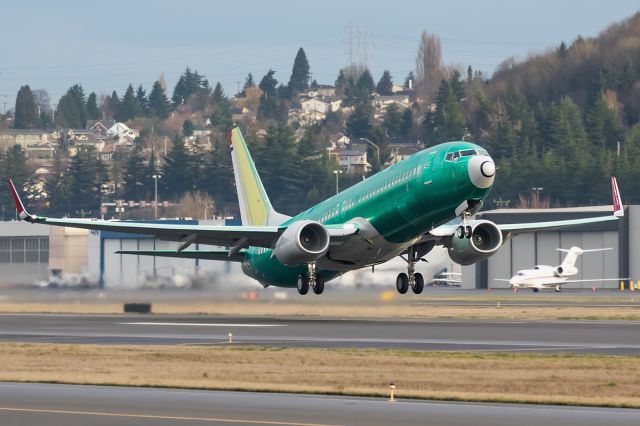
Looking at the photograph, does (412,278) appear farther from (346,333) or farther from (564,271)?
(564,271)

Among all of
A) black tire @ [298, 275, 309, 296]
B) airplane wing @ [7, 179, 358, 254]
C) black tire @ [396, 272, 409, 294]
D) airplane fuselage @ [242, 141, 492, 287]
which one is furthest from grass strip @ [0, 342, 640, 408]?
black tire @ [396, 272, 409, 294]

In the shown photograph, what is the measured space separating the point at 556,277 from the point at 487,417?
8849 cm

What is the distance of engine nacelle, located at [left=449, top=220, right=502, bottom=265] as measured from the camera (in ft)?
189

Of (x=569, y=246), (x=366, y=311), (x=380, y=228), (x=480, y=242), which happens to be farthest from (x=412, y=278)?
(x=569, y=246)

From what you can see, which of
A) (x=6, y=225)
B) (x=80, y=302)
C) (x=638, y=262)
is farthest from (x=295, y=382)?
(x=6, y=225)

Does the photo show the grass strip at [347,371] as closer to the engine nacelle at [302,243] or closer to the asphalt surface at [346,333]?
the asphalt surface at [346,333]

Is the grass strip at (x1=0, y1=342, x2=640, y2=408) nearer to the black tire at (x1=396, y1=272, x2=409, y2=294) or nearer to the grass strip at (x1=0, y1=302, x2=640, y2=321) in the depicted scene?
the black tire at (x1=396, y1=272, x2=409, y2=294)

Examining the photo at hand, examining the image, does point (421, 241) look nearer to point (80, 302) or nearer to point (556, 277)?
point (80, 302)

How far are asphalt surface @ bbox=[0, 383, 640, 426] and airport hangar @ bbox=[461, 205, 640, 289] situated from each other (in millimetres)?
94844

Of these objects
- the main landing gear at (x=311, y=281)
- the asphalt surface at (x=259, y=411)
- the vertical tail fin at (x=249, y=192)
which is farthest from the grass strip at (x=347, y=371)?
the vertical tail fin at (x=249, y=192)

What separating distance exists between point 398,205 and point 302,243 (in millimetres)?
5723

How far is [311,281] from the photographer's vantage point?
59250mm

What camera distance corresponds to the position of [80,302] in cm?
7781

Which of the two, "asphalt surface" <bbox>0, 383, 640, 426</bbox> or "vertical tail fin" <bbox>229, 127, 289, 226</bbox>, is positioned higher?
"vertical tail fin" <bbox>229, 127, 289, 226</bbox>
